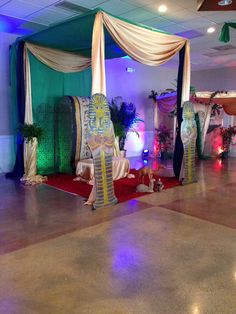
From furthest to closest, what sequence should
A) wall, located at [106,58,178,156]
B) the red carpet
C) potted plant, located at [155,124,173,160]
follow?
potted plant, located at [155,124,173,160] → wall, located at [106,58,178,156] → the red carpet

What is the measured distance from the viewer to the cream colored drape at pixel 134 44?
4289 millimetres

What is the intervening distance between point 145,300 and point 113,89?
755 cm

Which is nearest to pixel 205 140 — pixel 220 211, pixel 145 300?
pixel 220 211

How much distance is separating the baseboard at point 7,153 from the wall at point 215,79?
8.43 metres

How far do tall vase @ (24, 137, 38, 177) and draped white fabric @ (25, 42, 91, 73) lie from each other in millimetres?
1781

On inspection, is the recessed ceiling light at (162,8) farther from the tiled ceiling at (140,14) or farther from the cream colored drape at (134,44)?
the cream colored drape at (134,44)

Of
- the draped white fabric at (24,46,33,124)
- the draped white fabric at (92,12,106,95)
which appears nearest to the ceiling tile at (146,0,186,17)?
the draped white fabric at (92,12,106,95)

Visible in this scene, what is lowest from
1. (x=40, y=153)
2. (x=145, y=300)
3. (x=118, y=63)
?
(x=145, y=300)

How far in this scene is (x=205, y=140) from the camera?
33.3 ft

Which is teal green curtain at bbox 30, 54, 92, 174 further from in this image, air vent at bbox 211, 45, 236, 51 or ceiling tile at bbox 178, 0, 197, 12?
air vent at bbox 211, 45, 236, 51

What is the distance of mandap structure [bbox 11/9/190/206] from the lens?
4.67 m

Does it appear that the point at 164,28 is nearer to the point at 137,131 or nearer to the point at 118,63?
the point at 118,63

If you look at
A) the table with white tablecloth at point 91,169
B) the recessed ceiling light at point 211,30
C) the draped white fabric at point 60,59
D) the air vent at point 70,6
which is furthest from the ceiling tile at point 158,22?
the table with white tablecloth at point 91,169

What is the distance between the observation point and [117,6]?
5520 mm
